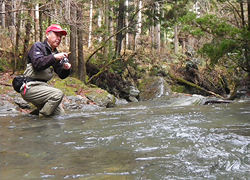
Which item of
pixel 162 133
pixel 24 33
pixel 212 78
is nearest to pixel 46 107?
pixel 162 133

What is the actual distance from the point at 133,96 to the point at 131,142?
1153cm

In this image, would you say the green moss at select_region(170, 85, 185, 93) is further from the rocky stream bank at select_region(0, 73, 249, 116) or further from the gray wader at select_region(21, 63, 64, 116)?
the gray wader at select_region(21, 63, 64, 116)

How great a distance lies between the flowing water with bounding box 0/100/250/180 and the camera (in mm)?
1874

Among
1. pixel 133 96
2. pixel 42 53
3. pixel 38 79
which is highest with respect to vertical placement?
pixel 42 53

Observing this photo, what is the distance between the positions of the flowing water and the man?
135 centimetres

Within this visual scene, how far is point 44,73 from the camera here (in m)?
5.05

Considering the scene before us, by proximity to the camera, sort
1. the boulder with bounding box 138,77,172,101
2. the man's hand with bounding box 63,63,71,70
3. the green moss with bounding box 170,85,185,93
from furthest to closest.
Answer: the green moss with bounding box 170,85,185,93
the boulder with bounding box 138,77,172,101
the man's hand with bounding box 63,63,71,70

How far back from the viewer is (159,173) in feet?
6.10

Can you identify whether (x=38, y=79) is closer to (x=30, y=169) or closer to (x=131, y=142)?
(x=131, y=142)

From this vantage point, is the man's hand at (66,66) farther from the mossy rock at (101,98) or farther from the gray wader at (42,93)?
the mossy rock at (101,98)

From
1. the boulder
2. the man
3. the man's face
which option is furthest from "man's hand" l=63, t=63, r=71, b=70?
the boulder

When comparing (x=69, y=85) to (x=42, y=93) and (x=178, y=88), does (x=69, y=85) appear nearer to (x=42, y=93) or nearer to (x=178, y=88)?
(x=42, y=93)

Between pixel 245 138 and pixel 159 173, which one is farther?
pixel 245 138

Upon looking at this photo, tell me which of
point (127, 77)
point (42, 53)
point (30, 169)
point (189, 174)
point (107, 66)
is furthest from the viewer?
point (127, 77)
